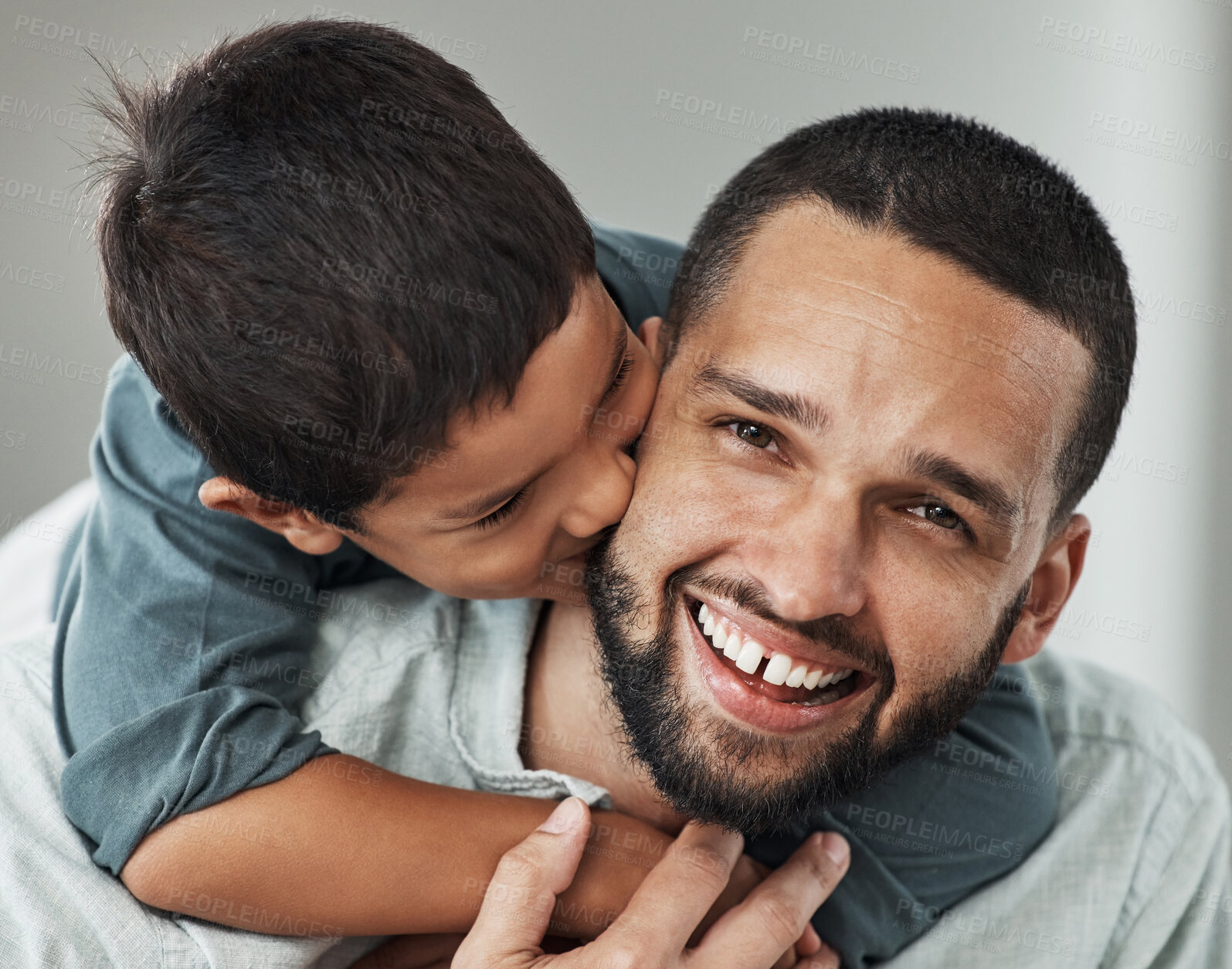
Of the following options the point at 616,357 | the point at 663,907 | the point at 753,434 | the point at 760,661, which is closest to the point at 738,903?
the point at 663,907

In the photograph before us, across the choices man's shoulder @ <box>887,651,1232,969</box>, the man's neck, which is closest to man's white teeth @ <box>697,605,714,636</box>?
the man's neck

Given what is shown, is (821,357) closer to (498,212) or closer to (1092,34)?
(498,212)

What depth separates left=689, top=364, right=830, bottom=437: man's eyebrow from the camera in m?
1.50

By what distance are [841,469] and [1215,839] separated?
1.17 m

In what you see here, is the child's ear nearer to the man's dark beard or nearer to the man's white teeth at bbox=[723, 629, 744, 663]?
the man's dark beard

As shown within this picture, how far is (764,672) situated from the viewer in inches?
63.6

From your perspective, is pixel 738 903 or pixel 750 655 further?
pixel 738 903

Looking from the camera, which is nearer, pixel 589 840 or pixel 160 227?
pixel 160 227

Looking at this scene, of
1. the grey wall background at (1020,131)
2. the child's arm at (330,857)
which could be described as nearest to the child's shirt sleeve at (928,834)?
the child's arm at (330,857)

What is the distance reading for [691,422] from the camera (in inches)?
63.9

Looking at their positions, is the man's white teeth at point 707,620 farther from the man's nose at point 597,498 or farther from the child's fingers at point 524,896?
the child's fingers at point 524,896

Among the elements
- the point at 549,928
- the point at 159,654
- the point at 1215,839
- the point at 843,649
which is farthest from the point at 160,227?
the point at 1215,839

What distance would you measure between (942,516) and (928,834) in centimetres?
67

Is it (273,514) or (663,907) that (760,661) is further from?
(273,514)
